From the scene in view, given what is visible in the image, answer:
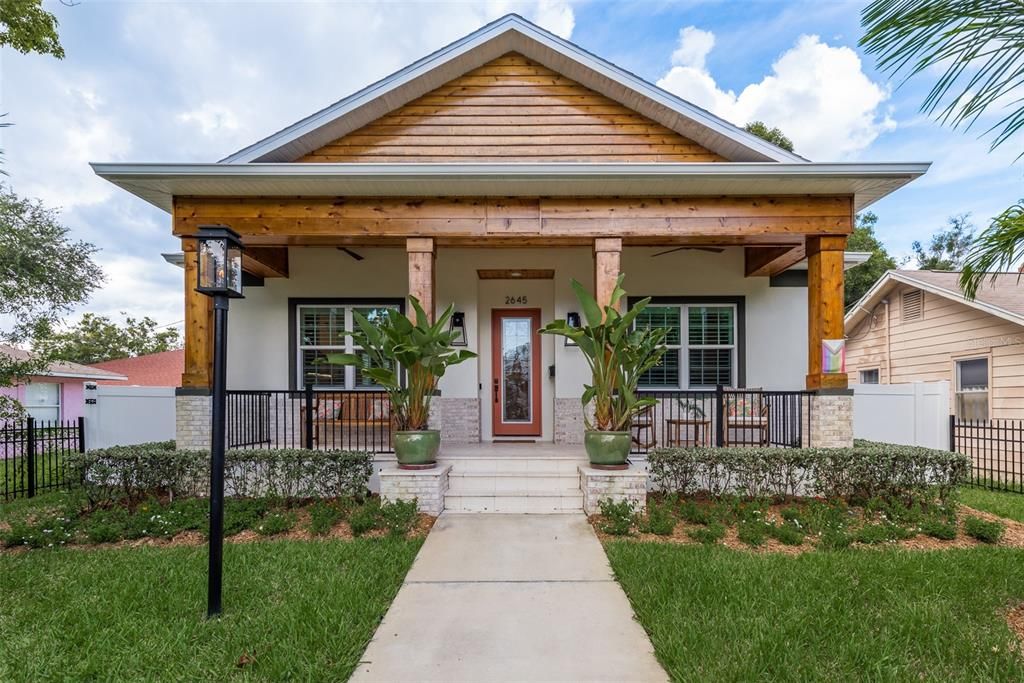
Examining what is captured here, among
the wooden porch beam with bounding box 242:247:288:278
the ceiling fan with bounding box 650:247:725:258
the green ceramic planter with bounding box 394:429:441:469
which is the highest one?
the ceiling fan with bounding box 650:247:725:258

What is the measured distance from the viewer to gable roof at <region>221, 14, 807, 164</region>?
6.86 meters

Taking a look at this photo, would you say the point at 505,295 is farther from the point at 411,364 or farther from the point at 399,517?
the point at 399,517

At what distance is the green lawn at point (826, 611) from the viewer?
2.61 meters

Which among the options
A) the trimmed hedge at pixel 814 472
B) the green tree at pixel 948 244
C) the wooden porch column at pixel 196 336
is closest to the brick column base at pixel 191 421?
the wooden porch column at pixel 196 336

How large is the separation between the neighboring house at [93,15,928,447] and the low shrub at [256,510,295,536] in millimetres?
1835

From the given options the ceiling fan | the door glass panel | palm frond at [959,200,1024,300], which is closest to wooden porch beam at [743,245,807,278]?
the ceiling fan

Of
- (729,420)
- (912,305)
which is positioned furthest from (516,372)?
(912,305)

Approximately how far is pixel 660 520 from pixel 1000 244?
3530 millimetres

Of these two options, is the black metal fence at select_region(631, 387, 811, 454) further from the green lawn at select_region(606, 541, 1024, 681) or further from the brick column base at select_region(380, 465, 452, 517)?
the brick column base at select_region(380, 465, 452, 517)

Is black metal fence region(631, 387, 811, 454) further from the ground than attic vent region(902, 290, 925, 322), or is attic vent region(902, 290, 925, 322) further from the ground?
attic vent region(902, 290, 925, 322)

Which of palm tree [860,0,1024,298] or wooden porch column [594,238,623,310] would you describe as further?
wooden porch column [594,238,623,310]

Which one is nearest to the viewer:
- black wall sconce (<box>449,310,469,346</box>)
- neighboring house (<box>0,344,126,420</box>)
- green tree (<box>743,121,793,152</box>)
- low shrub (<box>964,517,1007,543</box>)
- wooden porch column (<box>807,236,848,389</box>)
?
low shrub (<box>964,517,1007,543</box>)

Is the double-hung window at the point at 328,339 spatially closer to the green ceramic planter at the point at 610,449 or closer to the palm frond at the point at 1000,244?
the green ceramic planter at the point at 610,449

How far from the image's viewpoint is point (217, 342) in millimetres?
3352
